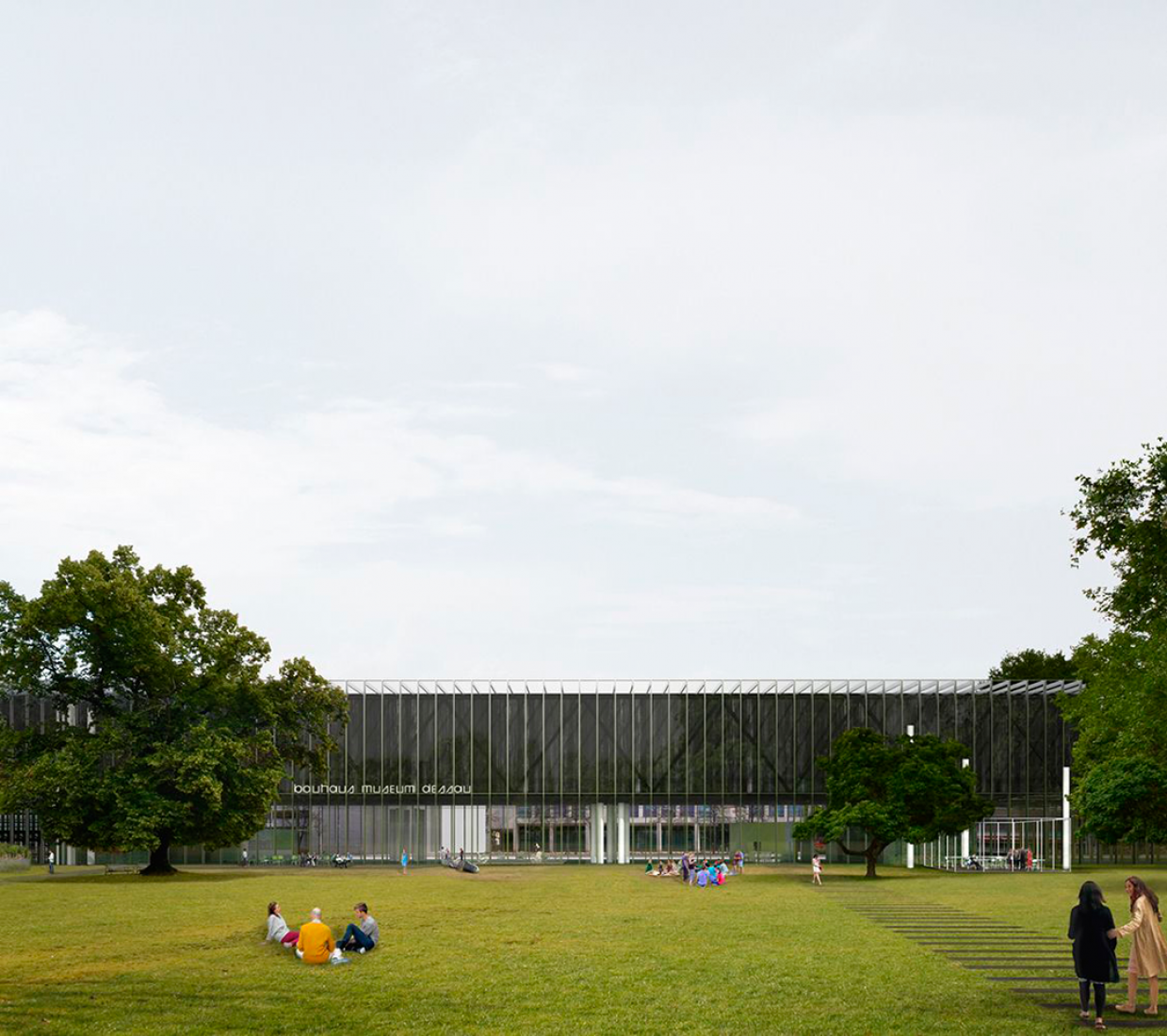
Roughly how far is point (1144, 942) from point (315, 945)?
44.5 ft

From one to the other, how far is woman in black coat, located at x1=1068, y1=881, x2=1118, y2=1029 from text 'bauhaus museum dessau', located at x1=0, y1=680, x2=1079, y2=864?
234 feet

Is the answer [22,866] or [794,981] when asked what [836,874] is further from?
[794,981]

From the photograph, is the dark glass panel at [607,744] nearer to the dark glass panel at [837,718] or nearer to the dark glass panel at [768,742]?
the dark glass panel at [768,742]

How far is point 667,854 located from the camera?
88.8 metres

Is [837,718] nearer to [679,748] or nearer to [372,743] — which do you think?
[679,748]

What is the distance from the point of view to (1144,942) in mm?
18781

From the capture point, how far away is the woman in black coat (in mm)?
18219

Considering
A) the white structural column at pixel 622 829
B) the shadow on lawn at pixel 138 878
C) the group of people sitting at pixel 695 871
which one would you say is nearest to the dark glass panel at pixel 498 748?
the white structural column at pixel 622 829

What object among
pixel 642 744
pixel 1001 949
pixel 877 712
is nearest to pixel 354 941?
pixel 1001 949

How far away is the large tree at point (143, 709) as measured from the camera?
204 feet

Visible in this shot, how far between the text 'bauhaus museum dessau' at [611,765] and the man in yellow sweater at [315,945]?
206 feet

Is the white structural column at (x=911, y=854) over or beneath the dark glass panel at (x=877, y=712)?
beneath

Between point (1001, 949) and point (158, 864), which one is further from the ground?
point (1001, 949)

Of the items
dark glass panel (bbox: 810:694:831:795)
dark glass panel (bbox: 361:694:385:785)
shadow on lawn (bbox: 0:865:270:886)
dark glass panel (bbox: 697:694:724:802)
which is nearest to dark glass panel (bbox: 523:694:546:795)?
dark glass panel (bbox: 361:694:385:785)
